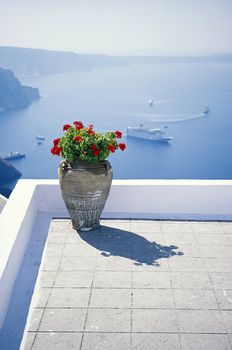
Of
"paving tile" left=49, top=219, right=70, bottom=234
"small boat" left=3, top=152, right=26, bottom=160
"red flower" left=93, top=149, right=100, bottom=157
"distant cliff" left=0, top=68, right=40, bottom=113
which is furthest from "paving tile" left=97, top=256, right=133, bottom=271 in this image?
"distant cliff" left=0, top=68, right=40, bottom=113

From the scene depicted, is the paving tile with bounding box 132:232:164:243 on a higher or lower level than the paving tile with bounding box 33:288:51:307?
lower

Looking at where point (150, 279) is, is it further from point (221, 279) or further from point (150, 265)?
point (221, 279)

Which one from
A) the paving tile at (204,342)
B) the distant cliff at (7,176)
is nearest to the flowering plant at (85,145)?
the paving tile at (204,342)

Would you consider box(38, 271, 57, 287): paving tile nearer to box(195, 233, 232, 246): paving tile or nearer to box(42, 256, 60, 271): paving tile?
box(42, 256, 60, 271): paving tile

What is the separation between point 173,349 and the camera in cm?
245

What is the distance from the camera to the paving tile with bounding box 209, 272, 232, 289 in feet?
10.2

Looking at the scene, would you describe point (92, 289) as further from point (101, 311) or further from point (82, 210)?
point (82, 210)

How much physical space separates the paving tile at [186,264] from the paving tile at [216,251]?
12 cm

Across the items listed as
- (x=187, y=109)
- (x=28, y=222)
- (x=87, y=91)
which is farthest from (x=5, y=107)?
(x=28, y=222)

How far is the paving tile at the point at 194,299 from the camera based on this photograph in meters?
2.86

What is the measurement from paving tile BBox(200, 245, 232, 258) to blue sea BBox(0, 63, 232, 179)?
76.6 m

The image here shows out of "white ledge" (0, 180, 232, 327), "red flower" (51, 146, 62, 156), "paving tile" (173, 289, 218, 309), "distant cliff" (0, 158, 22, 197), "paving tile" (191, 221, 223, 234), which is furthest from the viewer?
"distant cliff" (0, 158, 22, 197)

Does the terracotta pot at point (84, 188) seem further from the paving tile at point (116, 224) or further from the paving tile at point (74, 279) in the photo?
the paving tile at point (74, 279)

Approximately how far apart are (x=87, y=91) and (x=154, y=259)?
6599 inches
